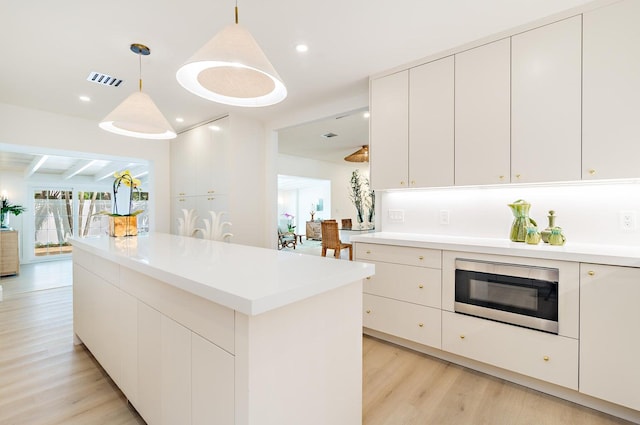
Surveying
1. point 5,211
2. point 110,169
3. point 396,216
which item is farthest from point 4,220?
point 396,216

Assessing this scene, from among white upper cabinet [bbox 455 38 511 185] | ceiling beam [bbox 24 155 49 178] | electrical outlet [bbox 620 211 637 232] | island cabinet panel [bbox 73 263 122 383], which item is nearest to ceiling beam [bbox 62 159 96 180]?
ceiling beam [bbox 24 155 49 178]

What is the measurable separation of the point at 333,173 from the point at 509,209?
6813 millimetres

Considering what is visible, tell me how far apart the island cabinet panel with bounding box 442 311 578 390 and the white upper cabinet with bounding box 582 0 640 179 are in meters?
1.10

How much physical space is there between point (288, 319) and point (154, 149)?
16.1ft

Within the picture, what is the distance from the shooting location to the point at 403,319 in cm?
238

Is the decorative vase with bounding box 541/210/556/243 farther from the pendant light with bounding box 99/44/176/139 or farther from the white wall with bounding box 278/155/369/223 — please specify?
the white wall with bounding box 278/155/369/223

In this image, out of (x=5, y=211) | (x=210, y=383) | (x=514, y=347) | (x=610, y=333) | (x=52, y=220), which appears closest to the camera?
(x=210, y=383)

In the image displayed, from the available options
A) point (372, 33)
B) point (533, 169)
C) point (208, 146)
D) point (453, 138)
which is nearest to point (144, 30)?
point (372, 33)

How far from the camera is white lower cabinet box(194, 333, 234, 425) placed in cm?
96

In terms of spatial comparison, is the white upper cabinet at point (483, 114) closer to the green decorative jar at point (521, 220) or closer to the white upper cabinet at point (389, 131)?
the green decorative jar at point (521, 220)

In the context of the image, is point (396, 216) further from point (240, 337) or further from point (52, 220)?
point (52, 220)

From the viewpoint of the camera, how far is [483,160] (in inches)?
90.0

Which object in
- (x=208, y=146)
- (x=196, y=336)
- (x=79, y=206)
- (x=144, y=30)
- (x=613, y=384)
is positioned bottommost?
(x=613, y=384)

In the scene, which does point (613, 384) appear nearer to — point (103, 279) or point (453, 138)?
point (453, 138)
